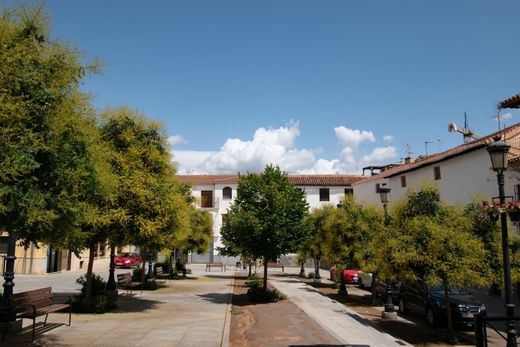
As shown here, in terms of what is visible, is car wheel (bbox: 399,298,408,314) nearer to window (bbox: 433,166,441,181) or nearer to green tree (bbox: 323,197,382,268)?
green tree (bbox: 323,197,382,268)

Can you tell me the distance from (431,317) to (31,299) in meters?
10.9

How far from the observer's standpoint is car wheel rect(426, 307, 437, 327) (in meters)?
12.9

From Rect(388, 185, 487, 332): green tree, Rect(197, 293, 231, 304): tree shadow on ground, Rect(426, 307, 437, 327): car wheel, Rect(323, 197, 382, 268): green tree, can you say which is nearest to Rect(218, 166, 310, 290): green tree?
Rect(197, 293, 231, 304): tree shadow on ground

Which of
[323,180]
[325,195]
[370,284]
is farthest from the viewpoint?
[323,180]

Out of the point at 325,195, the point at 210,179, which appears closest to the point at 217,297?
Result: the point at 325,195

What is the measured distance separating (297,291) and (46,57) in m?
17.8

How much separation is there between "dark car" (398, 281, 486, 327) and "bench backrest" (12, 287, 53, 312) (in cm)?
947

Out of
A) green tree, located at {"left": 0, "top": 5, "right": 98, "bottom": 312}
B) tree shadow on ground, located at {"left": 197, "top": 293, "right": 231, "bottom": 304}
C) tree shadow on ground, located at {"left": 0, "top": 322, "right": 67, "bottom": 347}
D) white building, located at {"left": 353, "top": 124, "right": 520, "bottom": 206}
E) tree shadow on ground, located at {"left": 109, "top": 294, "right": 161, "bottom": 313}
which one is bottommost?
tree shadow on ground, located at {"left": 197, "top": 293, "right": 231, "bottom": 304}

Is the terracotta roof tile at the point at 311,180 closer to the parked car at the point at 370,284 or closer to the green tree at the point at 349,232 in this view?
→ the parked car at the point at 370,284

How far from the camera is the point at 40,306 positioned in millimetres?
9977

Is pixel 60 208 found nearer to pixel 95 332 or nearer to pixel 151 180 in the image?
pixel 95 332

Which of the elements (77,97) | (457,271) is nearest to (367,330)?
(457,271)

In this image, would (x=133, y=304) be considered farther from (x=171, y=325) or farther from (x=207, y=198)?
(x=207, y=198)

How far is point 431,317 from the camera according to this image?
42.7ft
